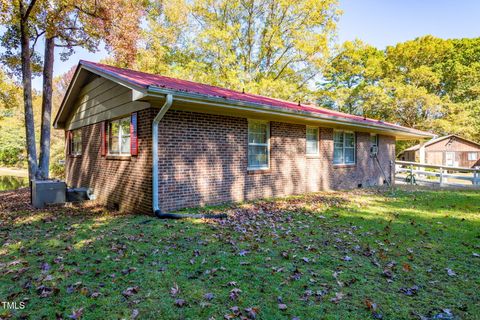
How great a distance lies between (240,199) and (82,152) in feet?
21.1

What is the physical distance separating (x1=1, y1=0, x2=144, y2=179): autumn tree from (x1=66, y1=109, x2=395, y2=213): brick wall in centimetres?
233

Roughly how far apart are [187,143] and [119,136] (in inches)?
97.7

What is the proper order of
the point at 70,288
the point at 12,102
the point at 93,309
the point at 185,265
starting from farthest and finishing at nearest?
the point at 12,102 < the point at 185,265 < the point at 70,288 < the point at 93,309

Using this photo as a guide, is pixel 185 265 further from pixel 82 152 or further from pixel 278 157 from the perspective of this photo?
pixel 82 152

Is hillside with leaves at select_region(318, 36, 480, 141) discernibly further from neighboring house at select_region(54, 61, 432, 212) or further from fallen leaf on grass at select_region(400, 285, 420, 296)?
fallen leaf on grass at select_region(400, 285, 420, 296)

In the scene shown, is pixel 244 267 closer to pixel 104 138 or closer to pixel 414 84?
pixel 104 138

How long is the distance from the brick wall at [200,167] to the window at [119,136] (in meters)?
0.38

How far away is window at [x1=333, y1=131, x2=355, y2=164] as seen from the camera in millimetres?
11962

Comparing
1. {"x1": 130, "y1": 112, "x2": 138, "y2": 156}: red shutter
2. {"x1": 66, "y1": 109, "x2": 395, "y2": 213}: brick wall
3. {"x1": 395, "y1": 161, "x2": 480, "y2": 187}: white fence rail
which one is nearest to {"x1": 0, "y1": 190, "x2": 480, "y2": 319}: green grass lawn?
{"x1": 66, "y1": 109, "x2": 395, "y2": 213}: brick wall

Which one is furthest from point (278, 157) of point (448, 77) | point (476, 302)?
point (448, 77)

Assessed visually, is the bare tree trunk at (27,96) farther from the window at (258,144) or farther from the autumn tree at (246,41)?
the autumn tree at (246,41)

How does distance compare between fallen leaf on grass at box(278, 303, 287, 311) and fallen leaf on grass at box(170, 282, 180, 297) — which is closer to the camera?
fallen leaf on grass at box(278, 303, 287, 311)

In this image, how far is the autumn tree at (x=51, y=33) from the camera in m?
10.7

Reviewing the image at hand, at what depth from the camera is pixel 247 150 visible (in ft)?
28.9
